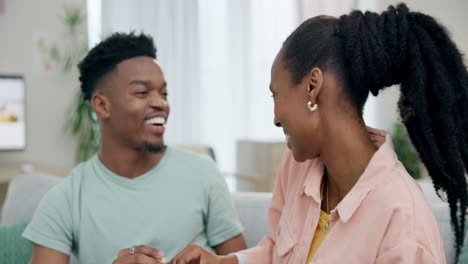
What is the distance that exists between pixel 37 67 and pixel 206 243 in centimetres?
307

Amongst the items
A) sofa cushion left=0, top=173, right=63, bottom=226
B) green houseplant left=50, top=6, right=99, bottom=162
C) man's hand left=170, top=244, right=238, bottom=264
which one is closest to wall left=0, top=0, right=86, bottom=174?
green houseplant left=50, top=6, right=99, bottom=162

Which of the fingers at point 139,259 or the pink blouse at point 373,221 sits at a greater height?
the pink blouse at point 373,221

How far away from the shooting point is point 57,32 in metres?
4.24

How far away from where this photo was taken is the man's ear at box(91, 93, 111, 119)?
168 centimetres

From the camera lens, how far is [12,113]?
→ 367 centimetres

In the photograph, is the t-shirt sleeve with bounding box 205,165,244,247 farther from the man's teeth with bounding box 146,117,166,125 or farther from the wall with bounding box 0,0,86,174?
the wall with bounding box 0,0,86,174

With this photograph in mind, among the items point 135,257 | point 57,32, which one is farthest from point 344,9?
point 135,257

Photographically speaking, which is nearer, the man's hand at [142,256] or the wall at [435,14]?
the man's hand at [142,256]

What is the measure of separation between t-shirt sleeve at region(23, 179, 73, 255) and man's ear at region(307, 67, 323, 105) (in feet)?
2.87

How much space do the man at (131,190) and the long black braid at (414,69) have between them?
71cm

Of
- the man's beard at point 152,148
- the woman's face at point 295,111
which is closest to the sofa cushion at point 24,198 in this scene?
the man's beard at point 152,148

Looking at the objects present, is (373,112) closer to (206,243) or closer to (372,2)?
(372,2)

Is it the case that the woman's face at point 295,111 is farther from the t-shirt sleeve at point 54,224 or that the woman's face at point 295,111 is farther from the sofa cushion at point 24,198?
the sofa cushion at point 24,198

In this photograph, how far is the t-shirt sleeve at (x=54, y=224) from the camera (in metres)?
1.48
